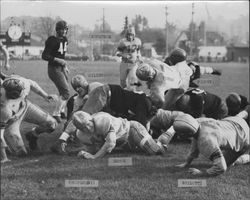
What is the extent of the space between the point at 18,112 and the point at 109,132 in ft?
1.28

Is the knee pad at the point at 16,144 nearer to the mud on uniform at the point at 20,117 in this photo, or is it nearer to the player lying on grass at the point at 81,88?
the mud on uniform at the point at 20,117

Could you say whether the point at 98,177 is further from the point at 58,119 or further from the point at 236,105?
the point at 236,105

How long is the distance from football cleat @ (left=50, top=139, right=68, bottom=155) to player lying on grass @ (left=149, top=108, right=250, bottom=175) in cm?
39

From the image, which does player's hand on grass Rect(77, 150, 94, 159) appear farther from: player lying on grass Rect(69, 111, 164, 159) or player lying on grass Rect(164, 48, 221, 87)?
player lying on grass Rect(164, 48, 221, 87)

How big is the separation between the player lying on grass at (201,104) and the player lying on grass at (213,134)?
80 mm

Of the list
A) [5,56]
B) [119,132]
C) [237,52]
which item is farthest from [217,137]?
[5,56]

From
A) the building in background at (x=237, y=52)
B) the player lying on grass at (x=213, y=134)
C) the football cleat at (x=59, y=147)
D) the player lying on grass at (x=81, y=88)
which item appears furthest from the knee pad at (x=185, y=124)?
the building in background at (x=237, y=52)

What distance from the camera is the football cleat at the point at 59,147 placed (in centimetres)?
214

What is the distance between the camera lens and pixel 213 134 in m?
2.09

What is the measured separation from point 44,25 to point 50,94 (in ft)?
0.97

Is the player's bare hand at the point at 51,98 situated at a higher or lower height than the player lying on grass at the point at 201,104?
higher

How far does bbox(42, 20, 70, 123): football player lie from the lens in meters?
2.06

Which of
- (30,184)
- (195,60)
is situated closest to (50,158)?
(30,184)

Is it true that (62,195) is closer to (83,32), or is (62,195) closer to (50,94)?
(50,94)
